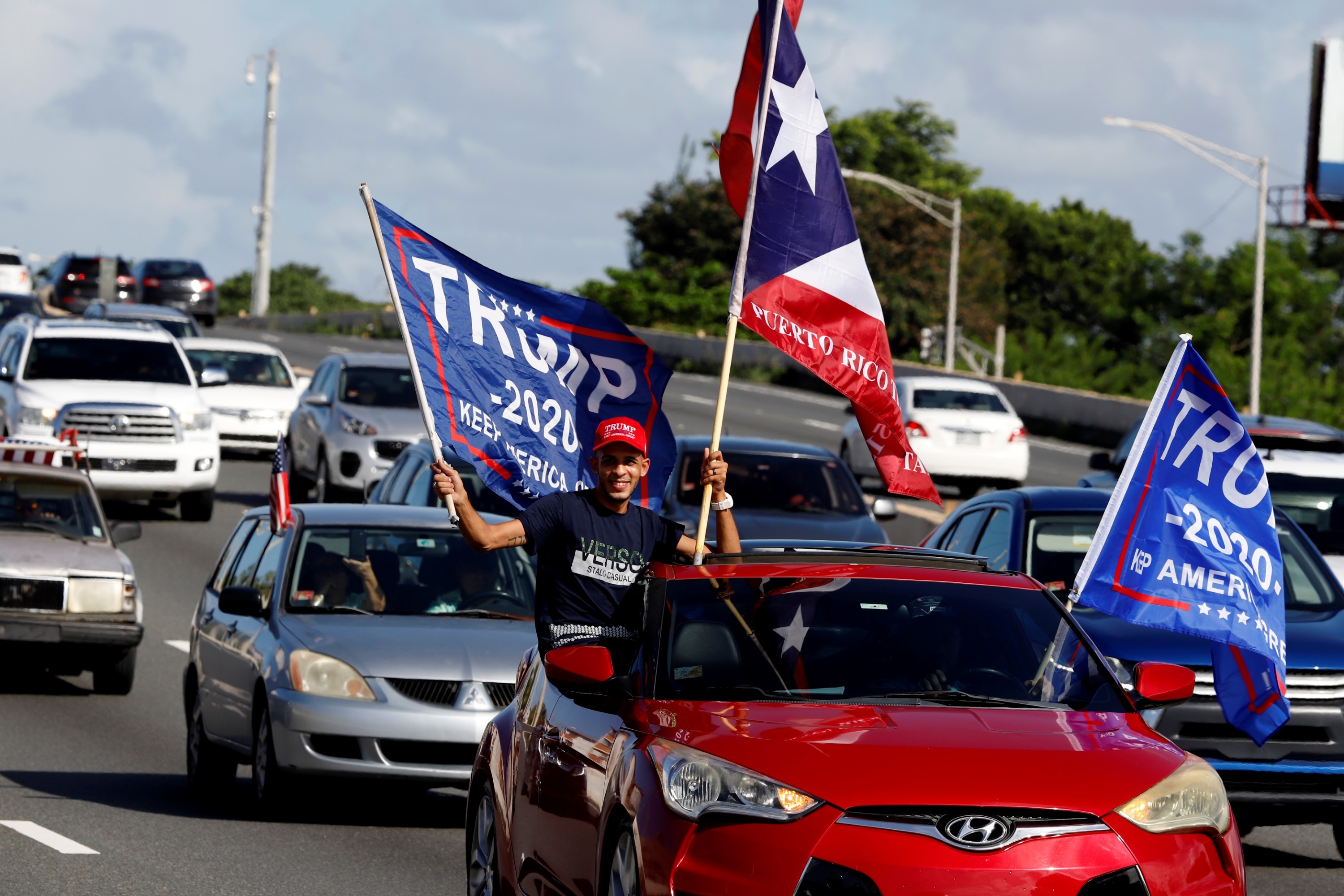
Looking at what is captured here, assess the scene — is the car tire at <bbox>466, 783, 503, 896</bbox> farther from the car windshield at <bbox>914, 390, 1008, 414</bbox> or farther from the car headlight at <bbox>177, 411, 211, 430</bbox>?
the car windshield at <bbox>914, 390, 1008, 414</bbox>

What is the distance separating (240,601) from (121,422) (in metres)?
14.0

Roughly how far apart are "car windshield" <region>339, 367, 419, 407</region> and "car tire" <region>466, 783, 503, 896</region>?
683 inches

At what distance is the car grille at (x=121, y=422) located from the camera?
24.3 meters

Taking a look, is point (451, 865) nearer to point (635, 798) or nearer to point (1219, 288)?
point (635, 798)

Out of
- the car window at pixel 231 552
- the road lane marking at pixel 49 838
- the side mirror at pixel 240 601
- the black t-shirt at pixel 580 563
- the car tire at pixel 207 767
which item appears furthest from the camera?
the car window at pixel 231 552

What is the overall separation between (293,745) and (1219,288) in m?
73.9

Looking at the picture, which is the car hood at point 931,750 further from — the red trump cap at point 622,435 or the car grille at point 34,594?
the car grille at point 34,594

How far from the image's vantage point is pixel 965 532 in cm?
1259

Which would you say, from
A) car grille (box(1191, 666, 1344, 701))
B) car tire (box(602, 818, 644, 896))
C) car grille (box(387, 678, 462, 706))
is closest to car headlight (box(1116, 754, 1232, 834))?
car tire (box(602, 818, 644, 896))

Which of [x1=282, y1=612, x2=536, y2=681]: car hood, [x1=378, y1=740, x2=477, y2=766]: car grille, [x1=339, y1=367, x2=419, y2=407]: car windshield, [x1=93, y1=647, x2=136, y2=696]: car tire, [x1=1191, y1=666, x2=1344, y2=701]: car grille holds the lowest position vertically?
[x1=93, y1=647, x2=136, y2=696]: car tire

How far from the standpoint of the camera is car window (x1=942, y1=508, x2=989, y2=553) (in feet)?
40.6

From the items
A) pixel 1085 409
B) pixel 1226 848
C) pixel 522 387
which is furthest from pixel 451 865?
pixel 1085 409

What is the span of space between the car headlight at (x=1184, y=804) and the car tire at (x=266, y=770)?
18.8 ft

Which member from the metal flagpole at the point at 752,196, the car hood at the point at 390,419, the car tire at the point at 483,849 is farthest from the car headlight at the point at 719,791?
the car hood at the point at 390,419
